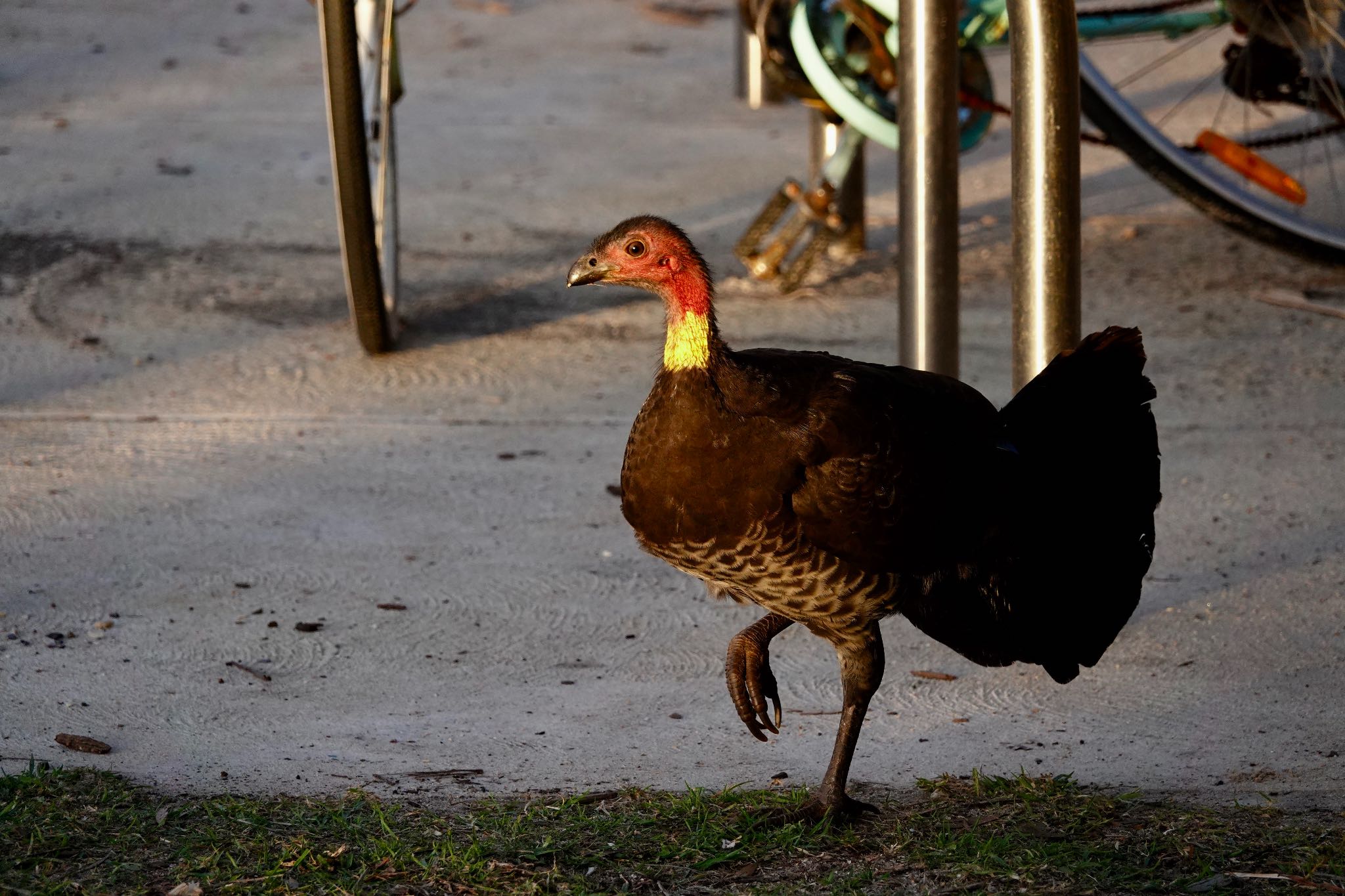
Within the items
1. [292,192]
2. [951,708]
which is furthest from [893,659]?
[292,192]

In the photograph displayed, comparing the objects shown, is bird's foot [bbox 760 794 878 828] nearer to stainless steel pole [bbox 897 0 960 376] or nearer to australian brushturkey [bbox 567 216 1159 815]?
australian brushturkey [bbox 567 216 1159 815]

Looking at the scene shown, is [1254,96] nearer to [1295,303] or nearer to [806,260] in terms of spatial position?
[1295,303]

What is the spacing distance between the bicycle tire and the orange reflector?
27 cm

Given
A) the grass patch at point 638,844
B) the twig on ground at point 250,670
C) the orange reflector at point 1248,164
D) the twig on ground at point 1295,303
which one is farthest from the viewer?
the twig on ground at point 1295,303

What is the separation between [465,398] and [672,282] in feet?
7.97

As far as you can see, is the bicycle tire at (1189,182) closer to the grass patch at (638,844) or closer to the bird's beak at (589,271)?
the bird's beak at (589,271)

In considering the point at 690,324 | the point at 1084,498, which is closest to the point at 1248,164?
the point at 1084,498

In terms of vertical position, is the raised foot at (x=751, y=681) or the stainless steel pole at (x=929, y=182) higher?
the stainless steel pole at (x=929, y=182)

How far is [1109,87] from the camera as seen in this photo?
566cm

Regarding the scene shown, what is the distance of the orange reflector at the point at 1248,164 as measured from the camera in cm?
535

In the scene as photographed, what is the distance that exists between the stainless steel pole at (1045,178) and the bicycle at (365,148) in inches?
87.5

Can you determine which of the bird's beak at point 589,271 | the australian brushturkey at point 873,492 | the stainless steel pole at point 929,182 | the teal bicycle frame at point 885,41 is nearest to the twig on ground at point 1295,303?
the teal bicycle frame at point 885,41

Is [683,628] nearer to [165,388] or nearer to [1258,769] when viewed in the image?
[1258,769]

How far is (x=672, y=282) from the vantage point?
3.14 meters
